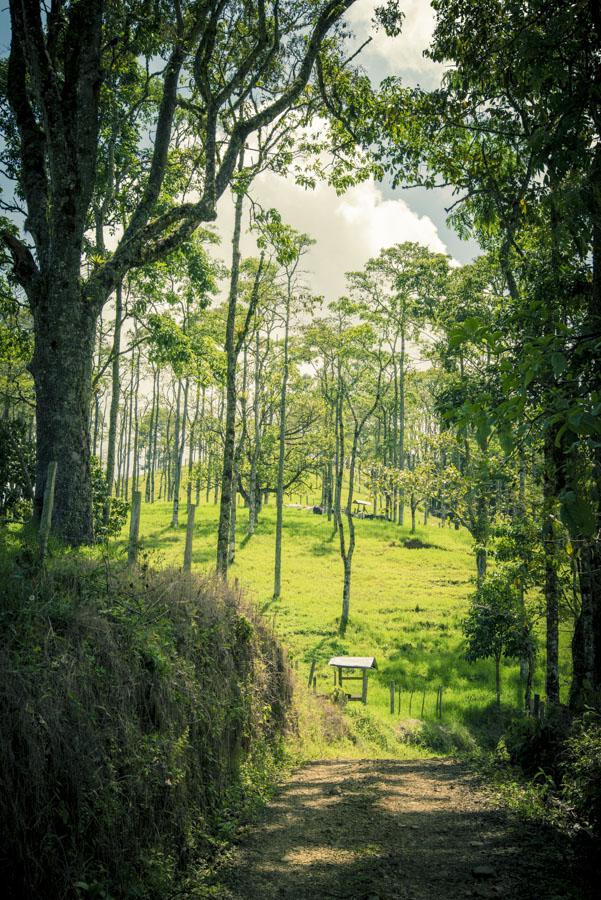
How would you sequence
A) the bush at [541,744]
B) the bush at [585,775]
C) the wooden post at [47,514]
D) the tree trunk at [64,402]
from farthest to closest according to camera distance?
the tree trunk at [64,402]
the bush at [541,744]
the wooden post at [47,514]
the bush at [585,775]

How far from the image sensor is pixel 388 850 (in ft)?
17.6

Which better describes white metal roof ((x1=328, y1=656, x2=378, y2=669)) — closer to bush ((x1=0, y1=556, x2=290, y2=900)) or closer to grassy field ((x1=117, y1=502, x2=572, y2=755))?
grassy field ((x1=117, y1=502, x2=572, y2=755))

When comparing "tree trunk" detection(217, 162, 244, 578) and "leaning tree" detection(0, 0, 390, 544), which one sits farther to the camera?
"tree trunk" detection(217, 162, 244, 578)

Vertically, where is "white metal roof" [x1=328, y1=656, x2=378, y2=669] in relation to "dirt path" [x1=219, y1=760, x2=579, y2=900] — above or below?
below

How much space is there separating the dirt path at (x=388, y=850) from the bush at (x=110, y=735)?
56cm

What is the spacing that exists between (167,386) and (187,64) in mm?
36634

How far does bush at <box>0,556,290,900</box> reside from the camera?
392 cm

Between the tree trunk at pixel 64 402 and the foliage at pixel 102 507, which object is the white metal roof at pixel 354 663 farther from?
the tree trunk at pixel 64 402

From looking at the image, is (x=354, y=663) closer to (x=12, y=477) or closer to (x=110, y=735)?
(x=12, y=477)

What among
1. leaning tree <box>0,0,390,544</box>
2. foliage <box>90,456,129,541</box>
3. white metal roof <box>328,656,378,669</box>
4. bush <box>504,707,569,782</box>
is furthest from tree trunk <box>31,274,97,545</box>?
white metal roof <box>328,656,378,669</box>

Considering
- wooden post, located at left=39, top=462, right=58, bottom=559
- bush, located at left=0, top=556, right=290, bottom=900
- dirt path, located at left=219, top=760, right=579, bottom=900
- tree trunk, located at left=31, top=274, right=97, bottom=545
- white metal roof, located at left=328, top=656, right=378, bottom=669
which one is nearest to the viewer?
bush, located at left=0, top=556, right=290, bottom=900

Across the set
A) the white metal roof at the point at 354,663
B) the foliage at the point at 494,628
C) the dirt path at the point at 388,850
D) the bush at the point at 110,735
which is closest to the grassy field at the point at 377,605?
the white metal roof at the point at 354,663

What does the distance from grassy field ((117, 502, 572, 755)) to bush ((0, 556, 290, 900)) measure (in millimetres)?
2299

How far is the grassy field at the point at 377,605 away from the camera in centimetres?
1670
